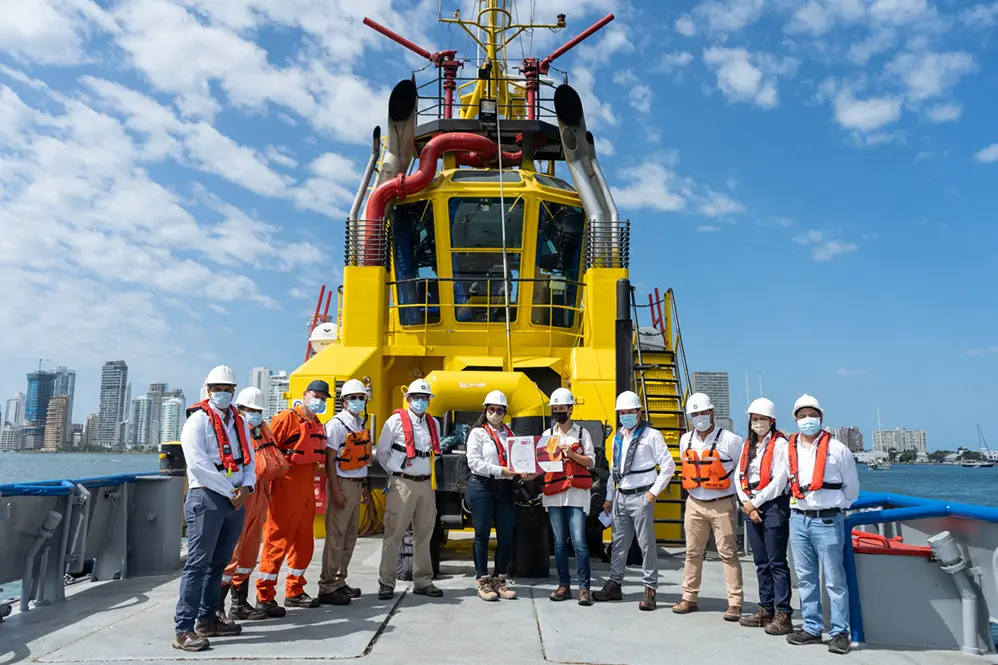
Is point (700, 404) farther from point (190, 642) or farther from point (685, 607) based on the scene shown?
point (190, 642)

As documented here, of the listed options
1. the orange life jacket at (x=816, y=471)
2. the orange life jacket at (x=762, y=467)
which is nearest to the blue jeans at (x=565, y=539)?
the orange life jacket at (x=762, y=467)

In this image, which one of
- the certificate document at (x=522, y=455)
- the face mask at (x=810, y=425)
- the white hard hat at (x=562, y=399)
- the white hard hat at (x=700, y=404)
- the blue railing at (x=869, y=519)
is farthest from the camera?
the white hard hat at (x=562, y=399)

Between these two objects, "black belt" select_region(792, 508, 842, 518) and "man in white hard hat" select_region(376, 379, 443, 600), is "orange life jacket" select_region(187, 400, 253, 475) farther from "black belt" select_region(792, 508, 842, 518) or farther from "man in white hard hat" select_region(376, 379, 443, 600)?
"black belt" select_region(792, 508, 842, 518)

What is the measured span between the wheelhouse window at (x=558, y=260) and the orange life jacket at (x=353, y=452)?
154 inches

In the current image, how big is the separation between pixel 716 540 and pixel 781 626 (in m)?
0.72

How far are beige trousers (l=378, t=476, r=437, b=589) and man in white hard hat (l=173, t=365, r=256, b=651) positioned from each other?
1.36m

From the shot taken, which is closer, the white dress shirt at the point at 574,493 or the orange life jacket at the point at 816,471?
the orange life jacket at the point at 816,471

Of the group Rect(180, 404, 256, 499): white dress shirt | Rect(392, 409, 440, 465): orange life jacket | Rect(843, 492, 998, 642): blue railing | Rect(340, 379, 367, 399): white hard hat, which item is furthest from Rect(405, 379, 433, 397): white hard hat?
Rect(843, 492, 998, 642): blue railing

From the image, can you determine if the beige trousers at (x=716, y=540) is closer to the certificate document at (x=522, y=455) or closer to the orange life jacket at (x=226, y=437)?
the certificate document at (x=522, y=455)

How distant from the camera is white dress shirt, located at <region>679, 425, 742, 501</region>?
219 inches

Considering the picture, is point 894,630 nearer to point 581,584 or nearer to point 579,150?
point 581,584

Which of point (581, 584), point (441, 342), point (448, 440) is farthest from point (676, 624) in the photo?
point (441, 342)

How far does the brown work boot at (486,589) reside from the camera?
5840 millimetres

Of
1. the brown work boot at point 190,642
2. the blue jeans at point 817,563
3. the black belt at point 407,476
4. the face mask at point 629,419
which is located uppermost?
the face mask at point 629,419
